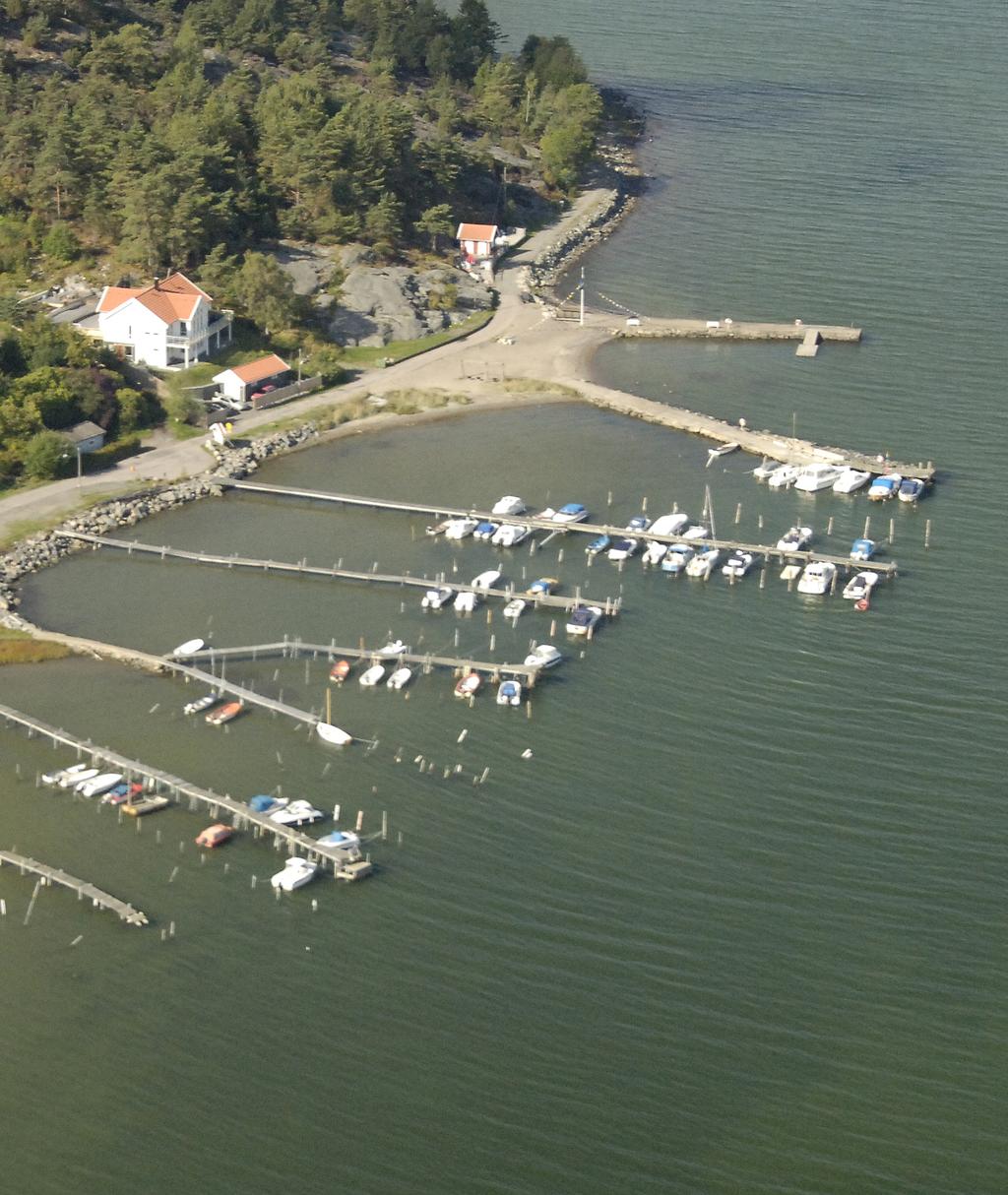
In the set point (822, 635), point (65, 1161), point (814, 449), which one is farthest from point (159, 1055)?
point (814, 449)

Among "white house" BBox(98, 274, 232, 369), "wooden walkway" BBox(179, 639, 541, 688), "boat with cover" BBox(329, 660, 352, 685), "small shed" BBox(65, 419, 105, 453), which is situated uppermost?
"white house" BBox(98, 274, 232, 369)

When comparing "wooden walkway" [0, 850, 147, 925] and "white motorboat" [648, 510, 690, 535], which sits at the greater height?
"white motorboat" [648, 510, 690, 535]

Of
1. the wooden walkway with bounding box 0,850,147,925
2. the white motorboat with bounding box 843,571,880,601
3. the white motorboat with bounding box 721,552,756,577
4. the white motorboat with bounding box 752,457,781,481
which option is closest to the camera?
the wooden walkway with bounding box 0,850,147,925

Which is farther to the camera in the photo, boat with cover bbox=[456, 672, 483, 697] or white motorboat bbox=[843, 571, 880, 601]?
white motorboat bbox=[843, 571, 880, 601]

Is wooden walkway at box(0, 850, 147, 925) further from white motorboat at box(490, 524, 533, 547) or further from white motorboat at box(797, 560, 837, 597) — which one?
white motorboat at box(797, 560, 837, 597)

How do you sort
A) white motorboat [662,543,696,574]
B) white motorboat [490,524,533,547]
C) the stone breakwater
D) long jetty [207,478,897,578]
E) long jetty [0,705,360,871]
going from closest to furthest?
long jetty [0,705,360,871] → the stone breakwater → white motorboat [662,543,696,574] → long jetty [207,478,897,578] → white motorboat [490,524,533,547]

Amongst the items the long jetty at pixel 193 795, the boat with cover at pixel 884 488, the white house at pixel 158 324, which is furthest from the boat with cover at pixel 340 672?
the white house at pixel 158 324

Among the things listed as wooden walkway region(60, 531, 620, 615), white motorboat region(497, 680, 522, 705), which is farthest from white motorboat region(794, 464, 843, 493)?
white motorboat region(497, 680, 522, 705)
